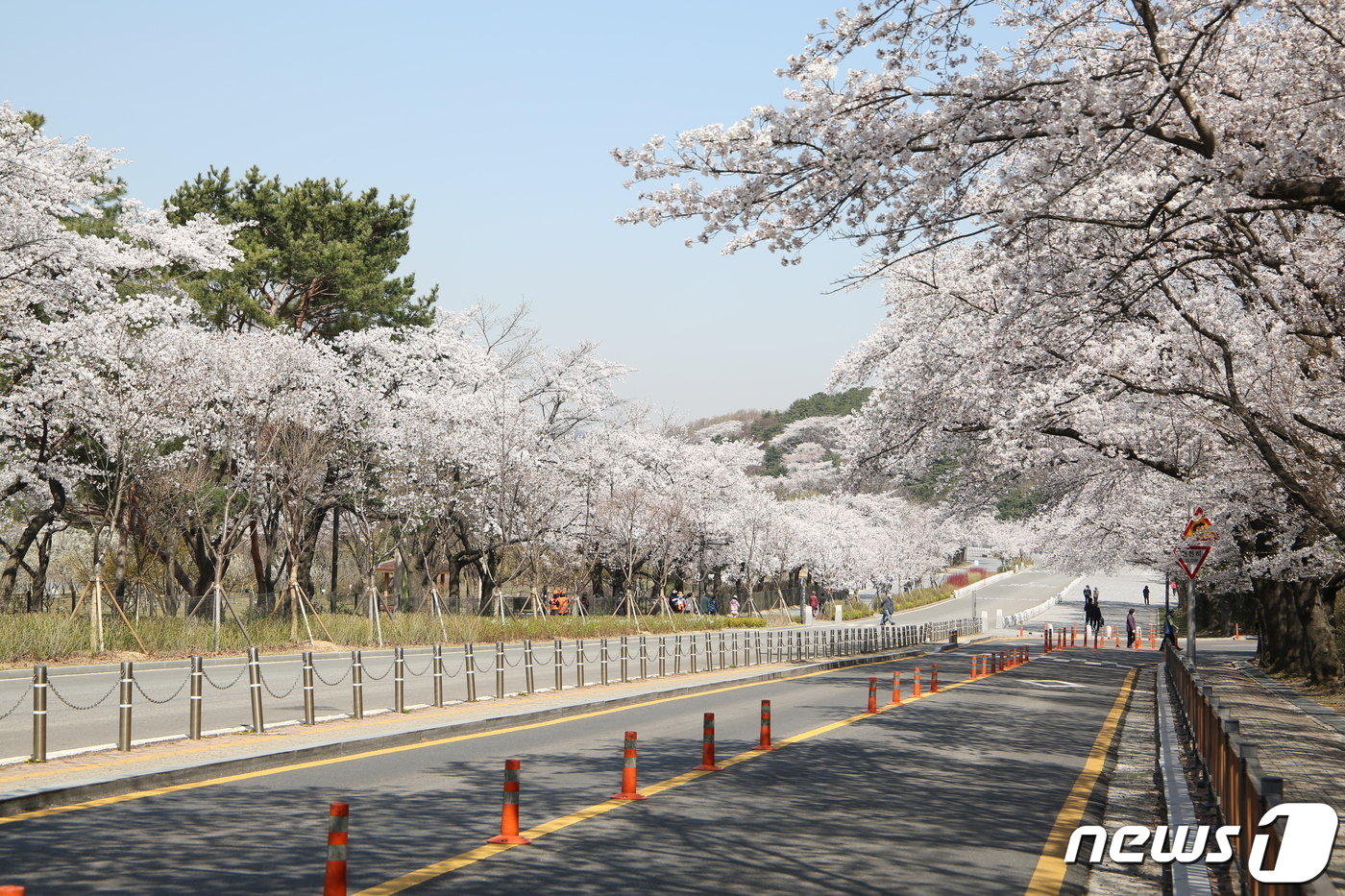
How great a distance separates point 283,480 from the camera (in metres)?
36.9

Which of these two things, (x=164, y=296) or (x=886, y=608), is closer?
(x=164, y=296)

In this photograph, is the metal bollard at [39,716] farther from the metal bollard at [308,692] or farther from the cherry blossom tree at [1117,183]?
the cherry blossom tree at [1117,183]

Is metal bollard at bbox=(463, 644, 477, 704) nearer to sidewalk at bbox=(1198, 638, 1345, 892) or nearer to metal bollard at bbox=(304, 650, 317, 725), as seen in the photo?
metal bollard at bbox=(304, 650, 317, 725)

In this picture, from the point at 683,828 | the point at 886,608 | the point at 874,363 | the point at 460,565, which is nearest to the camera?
the point at 683,828

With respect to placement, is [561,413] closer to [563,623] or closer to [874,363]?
[563,623]

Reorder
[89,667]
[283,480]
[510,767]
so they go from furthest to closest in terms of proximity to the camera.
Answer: [283,480]
[89,667]
[510,767]

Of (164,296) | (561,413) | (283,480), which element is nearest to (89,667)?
(283,480)

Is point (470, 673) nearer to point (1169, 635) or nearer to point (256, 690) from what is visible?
point (256, 690)

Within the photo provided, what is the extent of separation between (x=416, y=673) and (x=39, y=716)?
11.4 meters

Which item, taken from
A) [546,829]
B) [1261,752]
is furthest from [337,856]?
[1261,752]

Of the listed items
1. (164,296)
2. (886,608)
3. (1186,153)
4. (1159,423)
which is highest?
(164,296)

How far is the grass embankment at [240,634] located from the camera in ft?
80.9

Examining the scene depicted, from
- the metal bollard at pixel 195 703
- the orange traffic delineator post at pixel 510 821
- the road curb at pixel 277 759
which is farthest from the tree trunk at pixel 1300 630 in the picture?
the orange traffic delineator post at pixel 510 821

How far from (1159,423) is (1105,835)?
1589cm
